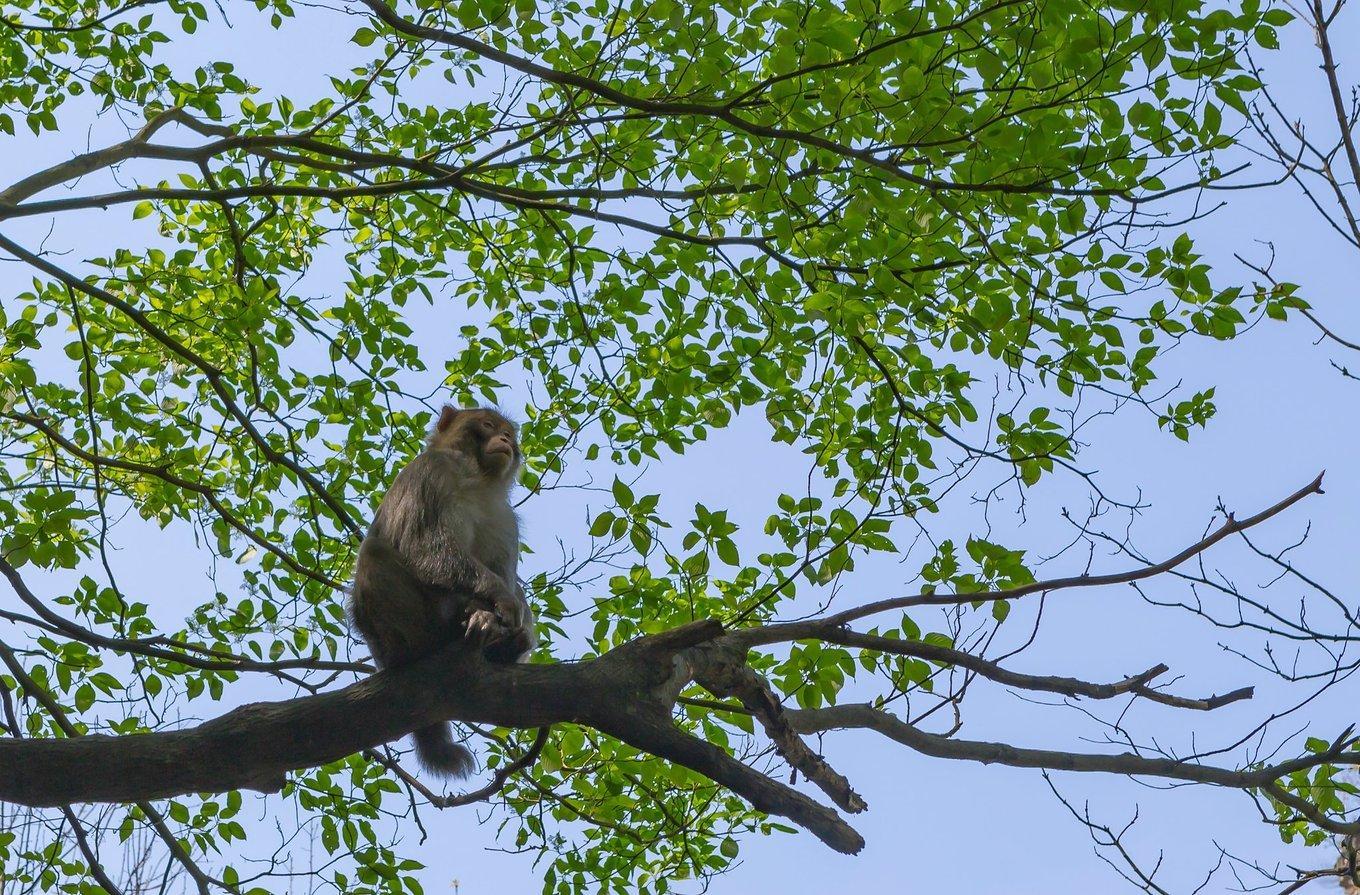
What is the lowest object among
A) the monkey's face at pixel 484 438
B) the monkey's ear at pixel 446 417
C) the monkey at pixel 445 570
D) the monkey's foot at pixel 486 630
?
the monkey's foot at pixel 486 630

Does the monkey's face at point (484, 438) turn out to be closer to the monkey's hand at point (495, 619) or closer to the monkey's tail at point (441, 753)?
the monkey's hand at point (495, 619)

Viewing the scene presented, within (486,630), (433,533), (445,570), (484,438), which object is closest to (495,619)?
(486,630)

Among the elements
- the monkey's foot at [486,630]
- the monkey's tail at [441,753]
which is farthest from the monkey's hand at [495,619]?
the monkey's tail at [441,753]

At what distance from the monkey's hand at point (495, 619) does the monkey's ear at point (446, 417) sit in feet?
8.44

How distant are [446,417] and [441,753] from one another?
2904 mm

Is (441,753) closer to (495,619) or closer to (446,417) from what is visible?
(495,619)

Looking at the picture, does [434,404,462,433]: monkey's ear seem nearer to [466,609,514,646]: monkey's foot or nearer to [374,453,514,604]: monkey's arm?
[374,453,514,604]: monkey's arm

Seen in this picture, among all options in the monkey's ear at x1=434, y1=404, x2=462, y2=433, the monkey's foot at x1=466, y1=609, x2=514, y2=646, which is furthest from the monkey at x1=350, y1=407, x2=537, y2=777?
the monkey's ear at x1=434, y1=404, x2=462, y2=433

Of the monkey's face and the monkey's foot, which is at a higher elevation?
the monkey's face

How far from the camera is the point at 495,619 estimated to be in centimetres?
601

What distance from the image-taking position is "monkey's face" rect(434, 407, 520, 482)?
28.4 ft

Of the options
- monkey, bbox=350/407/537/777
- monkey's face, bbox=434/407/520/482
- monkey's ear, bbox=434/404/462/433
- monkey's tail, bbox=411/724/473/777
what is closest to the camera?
monkey, bbox=350/407/537/777

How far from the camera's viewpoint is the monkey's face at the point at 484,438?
8648mm

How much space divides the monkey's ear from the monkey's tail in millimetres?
2666
